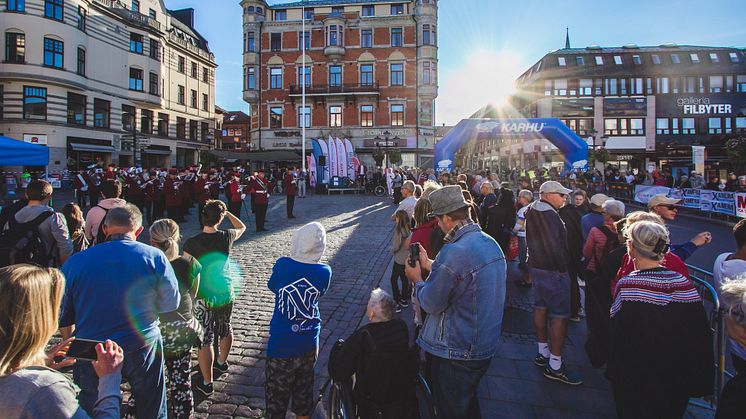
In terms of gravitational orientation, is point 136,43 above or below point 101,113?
above

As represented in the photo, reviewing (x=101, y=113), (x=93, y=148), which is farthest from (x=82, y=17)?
(x=93, y=148)

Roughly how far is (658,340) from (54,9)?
125 feet

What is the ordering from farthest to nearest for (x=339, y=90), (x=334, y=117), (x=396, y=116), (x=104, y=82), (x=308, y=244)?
(x=334, y=117) < (x=396, y=116) < (x=339, y=90) < (x=104, y=82) < (x=308, y=244)

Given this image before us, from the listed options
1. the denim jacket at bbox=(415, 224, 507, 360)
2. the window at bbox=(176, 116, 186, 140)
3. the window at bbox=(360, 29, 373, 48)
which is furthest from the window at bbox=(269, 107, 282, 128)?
the denim jacket at bbox=(415, 224, 507, 360)

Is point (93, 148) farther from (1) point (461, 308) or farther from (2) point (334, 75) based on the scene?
(1) point (461, 308)

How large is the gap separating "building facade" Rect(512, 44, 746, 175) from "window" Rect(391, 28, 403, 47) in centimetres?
1999

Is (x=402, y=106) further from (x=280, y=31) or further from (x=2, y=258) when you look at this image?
(x=2, y=258)

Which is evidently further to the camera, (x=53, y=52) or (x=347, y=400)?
(x=53, y=52)

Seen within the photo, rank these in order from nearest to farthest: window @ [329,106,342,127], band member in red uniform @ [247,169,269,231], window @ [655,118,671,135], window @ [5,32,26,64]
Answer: band member in red uniform @ [247,169,269,231] → window @ [5,32,26,64] → window @ [329,106,342,127] → window @ [655,118,671,135]

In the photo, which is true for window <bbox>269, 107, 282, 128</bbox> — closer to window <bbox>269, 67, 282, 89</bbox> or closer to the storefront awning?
window <bbox>269, 67, 282, 89</bbox>

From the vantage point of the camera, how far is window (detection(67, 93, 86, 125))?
101ft

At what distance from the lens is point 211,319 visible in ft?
13.0

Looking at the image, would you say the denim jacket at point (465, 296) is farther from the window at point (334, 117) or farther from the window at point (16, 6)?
the window at point (334, 117)

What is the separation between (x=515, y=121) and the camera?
766 inches
